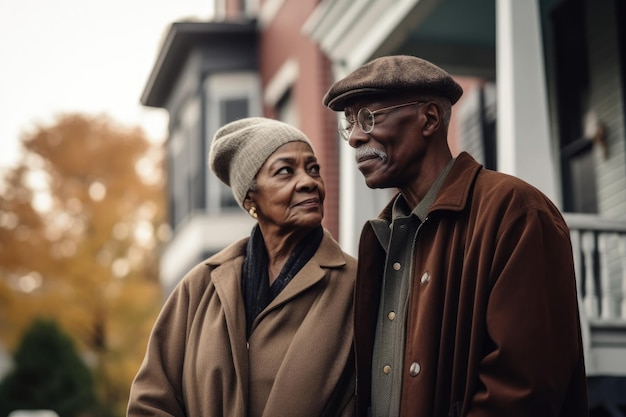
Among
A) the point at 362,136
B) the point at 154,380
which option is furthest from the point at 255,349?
the point at 362,136

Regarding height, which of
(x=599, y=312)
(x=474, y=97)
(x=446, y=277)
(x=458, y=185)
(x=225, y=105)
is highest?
(x=225, y=105)

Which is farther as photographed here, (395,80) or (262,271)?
(262,271)

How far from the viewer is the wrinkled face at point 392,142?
3627 mm

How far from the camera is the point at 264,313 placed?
411 centimetres

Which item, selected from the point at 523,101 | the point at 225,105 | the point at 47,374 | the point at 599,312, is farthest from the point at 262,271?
the point at 47,374

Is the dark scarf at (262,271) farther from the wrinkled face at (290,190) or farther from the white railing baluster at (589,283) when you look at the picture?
the white railing baluster at (589,283)

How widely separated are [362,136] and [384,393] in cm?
83

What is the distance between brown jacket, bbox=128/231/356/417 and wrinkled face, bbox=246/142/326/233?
0.53 ft

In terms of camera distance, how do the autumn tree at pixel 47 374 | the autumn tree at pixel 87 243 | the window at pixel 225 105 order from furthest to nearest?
the autumn tree at pixel 87 243 < the autumn tree at pixel 47 374 < the window at pixel 225 105

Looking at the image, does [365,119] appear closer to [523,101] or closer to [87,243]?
[523,101]

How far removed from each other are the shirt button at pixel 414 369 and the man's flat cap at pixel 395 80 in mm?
878

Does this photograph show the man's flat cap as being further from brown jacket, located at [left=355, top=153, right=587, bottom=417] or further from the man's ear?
brown jacket, located at [left=355, top=153, right=587, bottom=417]

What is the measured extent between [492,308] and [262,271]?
1.30m

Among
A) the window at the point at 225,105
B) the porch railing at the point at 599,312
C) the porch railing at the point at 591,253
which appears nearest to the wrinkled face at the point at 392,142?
the porch railing at the point at 599,312
